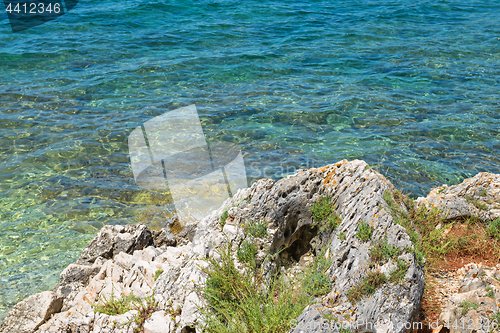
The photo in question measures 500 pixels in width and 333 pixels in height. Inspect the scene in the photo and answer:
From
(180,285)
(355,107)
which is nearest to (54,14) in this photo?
(355,107)

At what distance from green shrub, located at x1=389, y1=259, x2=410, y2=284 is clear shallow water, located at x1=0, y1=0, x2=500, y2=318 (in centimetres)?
607

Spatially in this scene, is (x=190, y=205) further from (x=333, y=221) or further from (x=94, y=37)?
(x=94, y=37)

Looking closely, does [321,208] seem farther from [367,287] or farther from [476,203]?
[476,203]

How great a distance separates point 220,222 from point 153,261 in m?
1.54

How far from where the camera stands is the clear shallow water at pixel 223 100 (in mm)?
9273

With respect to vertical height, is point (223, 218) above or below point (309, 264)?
above

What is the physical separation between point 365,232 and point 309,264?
3.84 feet

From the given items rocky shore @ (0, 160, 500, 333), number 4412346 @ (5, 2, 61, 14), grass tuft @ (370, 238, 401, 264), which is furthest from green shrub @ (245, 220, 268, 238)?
number 4412346 @ (5, 2, 61, 14)

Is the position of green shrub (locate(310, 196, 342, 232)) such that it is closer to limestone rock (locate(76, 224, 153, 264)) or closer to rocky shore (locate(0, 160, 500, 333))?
rocky shore (locate(0, 160, 500, 333))

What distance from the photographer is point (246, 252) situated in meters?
5.09

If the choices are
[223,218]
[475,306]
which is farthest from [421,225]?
[223,218]

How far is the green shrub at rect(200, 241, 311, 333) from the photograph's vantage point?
164 inches

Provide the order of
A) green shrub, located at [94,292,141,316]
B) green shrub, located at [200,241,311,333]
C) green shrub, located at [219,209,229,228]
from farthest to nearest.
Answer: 1. green shrub, located at [219,209,229,228]
2. green shrub, located at [94,292,141,316]
3. green shrub, located at [200,241,311,333]

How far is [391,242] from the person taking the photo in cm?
418
